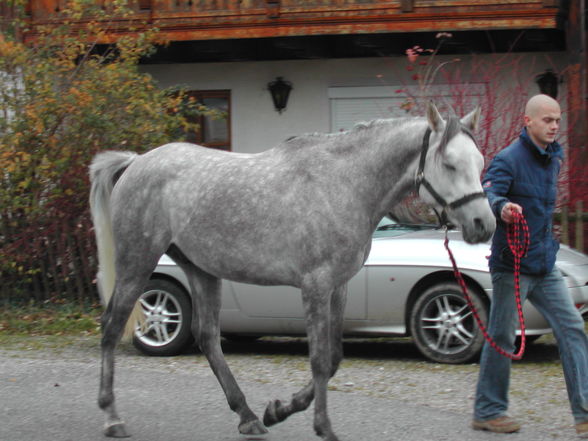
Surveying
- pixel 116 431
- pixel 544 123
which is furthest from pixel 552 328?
pixel 116 431

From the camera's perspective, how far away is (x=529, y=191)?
522 centimetres

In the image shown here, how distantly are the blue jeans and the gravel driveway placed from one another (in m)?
0.35

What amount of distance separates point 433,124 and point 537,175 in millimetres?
852

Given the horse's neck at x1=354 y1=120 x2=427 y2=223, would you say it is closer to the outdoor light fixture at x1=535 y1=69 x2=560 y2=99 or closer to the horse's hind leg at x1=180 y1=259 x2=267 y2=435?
the horse's hind leg at x1=180 y1=259 x2=267 y2=435

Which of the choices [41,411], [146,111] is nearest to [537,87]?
[146,111]

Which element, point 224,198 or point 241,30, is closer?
point 224,198

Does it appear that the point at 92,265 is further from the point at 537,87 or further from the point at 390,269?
the point at 537,87

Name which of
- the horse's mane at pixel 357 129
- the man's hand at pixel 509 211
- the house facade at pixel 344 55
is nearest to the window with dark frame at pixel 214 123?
the house facade at pixel 344 55

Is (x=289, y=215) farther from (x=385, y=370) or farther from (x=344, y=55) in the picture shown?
(x=344, y=55)

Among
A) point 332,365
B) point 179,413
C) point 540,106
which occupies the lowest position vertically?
point 179,413

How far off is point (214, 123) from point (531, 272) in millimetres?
11020

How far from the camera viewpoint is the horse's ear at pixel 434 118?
4.73 meters

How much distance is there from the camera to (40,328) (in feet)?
33.1

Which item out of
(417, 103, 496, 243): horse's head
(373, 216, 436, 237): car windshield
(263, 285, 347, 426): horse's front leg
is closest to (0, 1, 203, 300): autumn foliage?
(373, 216, 436, 237): car windshield
